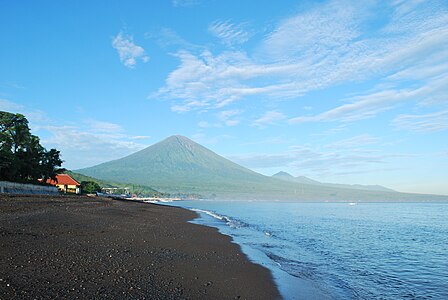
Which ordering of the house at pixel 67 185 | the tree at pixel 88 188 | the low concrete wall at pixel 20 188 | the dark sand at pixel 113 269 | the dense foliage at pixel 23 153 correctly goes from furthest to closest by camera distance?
the tree at pixel 88 188 → the house at pixel 67 185 → the dense foliage at pixel 23 153 → the low concrete wall at pixel 20 188 → the dark sand at pixel 113 269

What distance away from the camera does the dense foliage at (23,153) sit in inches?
1767

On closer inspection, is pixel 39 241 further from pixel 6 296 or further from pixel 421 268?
pixel 421 268

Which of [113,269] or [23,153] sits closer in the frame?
[113,269]

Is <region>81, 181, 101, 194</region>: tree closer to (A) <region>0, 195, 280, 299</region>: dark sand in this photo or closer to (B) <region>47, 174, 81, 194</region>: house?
(B) <region>47, 174, 81, 194</region>: house

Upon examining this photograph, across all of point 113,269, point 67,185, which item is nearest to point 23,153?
point 67,185

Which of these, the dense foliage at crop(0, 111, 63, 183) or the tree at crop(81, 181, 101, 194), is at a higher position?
the dense foliage at crop(0, 111, 63, 183)

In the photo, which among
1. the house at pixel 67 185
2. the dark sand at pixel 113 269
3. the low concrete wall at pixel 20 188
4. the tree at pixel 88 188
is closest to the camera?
the dark sand at pixel 113 269

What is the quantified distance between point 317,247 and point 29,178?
49.0m

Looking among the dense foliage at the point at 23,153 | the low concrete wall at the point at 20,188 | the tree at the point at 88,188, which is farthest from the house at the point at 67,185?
the low concrete wall at the point at 20,188

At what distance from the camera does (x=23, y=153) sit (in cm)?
4975

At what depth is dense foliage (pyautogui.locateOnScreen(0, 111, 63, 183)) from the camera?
147ft

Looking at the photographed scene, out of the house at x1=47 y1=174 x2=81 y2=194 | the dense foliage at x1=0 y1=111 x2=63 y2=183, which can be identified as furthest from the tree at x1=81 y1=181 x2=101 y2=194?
the dense foliage at x1=0 y1=111 x2=63 y2=183

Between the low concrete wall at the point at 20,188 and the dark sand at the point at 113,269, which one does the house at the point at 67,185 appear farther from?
the dark sand at the point at 113,269

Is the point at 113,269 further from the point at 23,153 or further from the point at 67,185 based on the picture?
the point at 67,185
